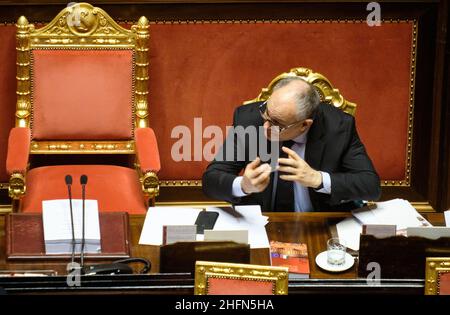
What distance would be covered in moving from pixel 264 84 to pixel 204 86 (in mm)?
295

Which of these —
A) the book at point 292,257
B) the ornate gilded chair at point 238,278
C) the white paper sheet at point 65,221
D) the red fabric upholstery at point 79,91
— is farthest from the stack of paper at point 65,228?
the red fabric upholstery at point 79,91

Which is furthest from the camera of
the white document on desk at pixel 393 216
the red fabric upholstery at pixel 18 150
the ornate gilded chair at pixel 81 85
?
the ornate gilded chair at pixel 81 85

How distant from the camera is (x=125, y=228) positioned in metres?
2.93

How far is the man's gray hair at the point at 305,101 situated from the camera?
312 centimetres

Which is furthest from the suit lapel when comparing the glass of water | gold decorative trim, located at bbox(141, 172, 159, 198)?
gold decorative trim, located at bbox(141, 172, 159, 198)

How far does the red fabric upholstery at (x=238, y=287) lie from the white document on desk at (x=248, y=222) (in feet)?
1.19

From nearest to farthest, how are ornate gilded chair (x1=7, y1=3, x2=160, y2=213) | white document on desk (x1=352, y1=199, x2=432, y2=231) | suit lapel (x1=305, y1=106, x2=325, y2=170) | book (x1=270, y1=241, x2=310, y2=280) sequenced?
book (x1=270, y1=241, x2=310, y2=280), white document on desk (x1=352, y1=199, x2=432, y2=231), suit lapel (x1=305, y1=106, x2=325, y2=170), ornate gilded chair (x1=7, y1=3, x2=160, y2=213)

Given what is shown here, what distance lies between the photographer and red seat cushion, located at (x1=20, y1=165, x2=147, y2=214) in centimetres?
368

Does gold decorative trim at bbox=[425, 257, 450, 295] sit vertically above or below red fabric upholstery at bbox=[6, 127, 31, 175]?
below

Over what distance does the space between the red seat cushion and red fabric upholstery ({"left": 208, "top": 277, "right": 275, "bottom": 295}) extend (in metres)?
1.19

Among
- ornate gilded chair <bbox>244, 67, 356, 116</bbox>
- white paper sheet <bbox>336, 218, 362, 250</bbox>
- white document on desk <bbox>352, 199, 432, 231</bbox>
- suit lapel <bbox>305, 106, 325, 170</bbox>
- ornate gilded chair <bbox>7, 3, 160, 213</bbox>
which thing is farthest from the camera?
ornate gilded chair <bbox>7, 3, 160, 213</bbox>

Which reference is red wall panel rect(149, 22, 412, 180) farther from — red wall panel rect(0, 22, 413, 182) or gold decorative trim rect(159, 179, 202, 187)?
gold decorative trim rect(159, 179, 202, 187)

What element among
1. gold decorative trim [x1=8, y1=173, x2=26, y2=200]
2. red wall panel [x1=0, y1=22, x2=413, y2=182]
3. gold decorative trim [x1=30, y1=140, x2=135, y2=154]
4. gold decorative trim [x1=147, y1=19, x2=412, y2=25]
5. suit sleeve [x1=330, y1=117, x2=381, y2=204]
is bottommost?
gold decorative trim [x1=8, y1=173, x2=26, y2=200]

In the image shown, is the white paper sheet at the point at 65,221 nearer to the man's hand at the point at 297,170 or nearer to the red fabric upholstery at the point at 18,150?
A: the man's hand at the point at 297,170
